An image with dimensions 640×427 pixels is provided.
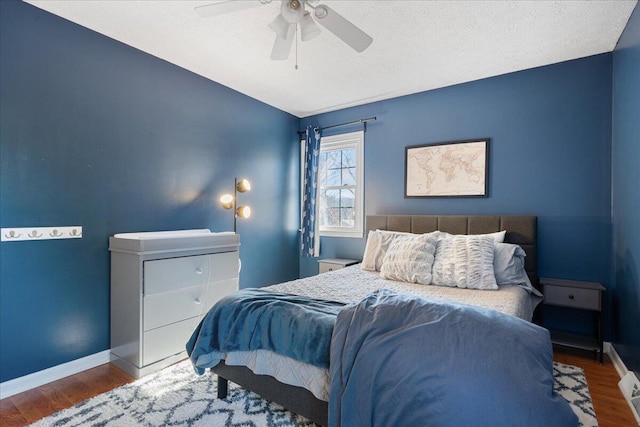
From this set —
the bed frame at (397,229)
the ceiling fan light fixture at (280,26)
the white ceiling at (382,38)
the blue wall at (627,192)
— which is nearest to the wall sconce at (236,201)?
the white ceiling at (382,38)

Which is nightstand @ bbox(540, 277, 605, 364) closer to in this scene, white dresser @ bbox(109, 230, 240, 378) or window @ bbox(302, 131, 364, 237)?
window @ bbox(302, 131, 364, 237)

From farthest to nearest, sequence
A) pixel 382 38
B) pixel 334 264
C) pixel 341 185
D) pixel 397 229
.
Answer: pixel 341 185
pixel 334 264
pixel 397 229
pixel 382 38

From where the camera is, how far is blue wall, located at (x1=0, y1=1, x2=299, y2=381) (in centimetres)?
218

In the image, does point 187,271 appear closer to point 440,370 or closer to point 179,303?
point 179,303

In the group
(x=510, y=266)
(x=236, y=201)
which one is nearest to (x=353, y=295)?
(x=510, y=266)

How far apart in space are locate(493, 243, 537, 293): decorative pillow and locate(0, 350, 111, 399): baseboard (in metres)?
3.30

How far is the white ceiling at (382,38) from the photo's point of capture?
2.22 m

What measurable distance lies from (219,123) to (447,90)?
8.42ft

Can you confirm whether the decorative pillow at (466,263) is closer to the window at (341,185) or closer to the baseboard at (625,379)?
the baseboard at (625,379)

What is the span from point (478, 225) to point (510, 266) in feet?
2.13

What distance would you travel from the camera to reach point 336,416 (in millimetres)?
1315

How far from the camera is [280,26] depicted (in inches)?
72.7

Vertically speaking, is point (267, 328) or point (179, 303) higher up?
point (267, 328)

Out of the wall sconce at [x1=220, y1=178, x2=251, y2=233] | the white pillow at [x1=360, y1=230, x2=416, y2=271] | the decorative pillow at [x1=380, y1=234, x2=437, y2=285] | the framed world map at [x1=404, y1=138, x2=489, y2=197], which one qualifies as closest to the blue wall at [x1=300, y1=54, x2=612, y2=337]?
the framed world map at [x1=404, y1=138, x2=489, y2=197]
